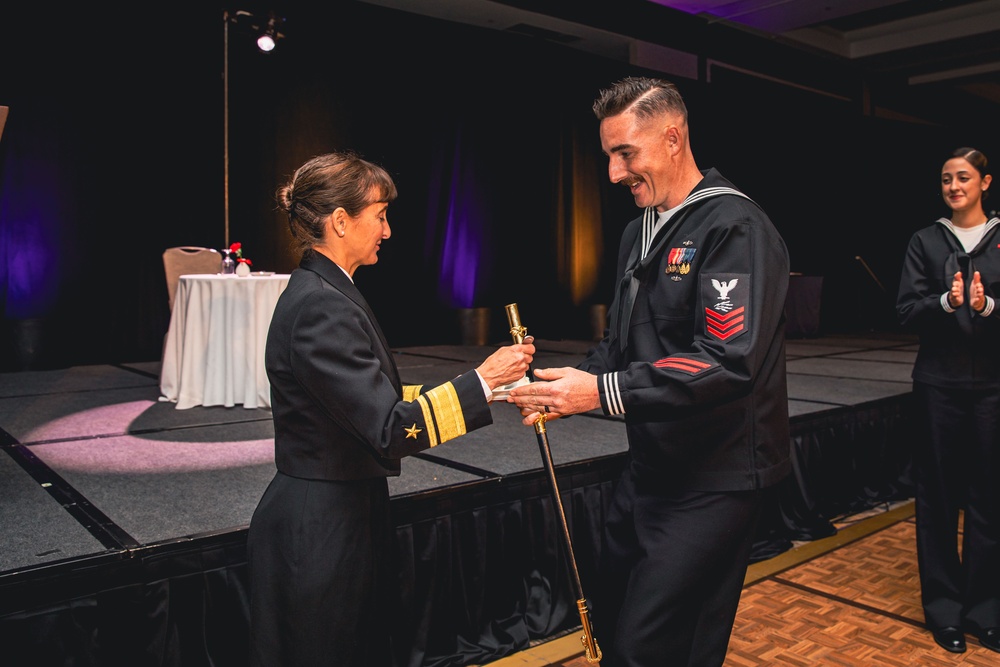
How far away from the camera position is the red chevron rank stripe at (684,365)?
1520mm

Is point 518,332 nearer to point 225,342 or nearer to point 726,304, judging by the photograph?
point 726,304

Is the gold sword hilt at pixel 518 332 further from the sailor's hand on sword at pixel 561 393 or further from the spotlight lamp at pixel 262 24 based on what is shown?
the spotlight lamp at pixel 262 24

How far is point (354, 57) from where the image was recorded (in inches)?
311

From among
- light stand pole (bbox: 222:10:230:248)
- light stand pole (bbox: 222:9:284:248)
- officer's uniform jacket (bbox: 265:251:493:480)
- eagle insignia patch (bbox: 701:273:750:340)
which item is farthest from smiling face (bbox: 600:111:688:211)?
light stand pole (bbox: 222:10:230:248)

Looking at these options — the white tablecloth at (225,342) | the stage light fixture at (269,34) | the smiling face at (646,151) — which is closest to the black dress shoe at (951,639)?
the smiling face at (646,151)

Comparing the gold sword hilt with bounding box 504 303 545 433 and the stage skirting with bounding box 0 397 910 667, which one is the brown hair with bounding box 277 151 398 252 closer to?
the gold sword hilt with bounding box 504 303 545 433

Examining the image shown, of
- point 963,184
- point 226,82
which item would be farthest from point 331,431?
point 226,82

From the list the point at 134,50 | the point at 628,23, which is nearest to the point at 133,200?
the point at 134,50

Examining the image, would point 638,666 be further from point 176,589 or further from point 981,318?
point 981,318

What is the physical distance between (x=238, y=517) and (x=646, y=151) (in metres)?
1.65

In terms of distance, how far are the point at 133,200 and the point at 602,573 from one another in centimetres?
621

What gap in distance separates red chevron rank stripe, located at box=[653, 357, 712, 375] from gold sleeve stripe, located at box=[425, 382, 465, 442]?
38 centimetres

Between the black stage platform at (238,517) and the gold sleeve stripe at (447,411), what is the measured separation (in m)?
1.07

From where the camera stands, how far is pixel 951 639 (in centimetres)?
273
